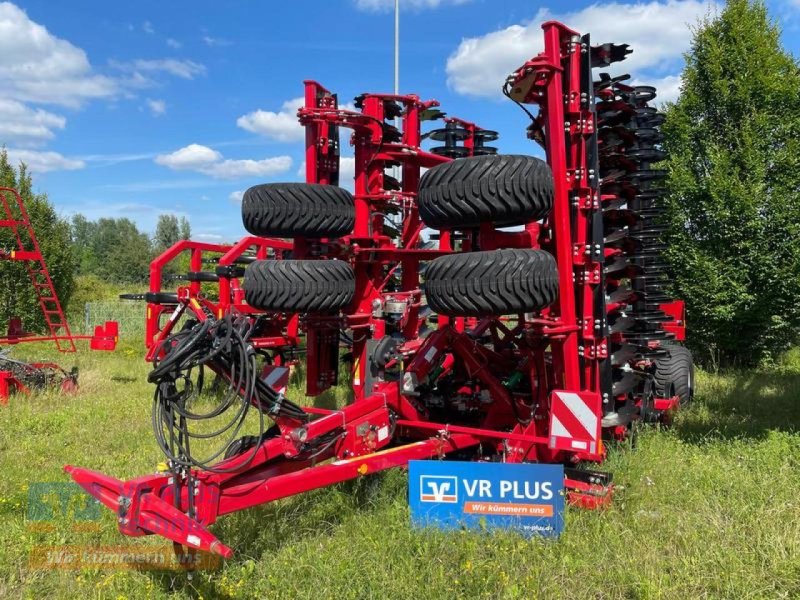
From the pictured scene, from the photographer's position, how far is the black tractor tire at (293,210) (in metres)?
4.68

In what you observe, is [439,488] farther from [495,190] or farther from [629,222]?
[629,222]

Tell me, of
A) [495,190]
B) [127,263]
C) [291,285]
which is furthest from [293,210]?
[127,263]

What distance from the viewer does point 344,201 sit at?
502 cm

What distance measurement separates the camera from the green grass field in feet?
10.3

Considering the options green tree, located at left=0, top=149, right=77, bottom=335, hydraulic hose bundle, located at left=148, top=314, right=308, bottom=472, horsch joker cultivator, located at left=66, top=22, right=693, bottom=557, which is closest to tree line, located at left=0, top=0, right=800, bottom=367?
horsch joker cultivator, located at left=66, top=22, right=693, bottom=557

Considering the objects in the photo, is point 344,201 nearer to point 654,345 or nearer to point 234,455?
point 234,455

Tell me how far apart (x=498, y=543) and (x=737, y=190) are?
27.5ft

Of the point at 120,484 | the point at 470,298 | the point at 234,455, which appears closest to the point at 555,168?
the point at 470,298

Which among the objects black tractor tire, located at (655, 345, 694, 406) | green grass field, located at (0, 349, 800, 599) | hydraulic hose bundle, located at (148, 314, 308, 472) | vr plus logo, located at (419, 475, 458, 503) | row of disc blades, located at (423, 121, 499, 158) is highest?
row of disc blades, located at (423, 121, 499, 158)

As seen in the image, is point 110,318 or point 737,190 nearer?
point 737,190

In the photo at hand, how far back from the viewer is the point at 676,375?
701cm

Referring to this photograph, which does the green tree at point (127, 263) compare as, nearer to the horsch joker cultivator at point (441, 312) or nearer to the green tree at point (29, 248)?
the green tree at point (29, 248)

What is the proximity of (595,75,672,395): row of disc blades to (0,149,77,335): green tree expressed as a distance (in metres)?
13.1

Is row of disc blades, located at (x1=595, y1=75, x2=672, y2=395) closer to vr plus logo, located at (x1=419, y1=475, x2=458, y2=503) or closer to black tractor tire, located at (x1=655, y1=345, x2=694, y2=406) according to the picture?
black tractor tire, located at (x1=655, y1=345, x2=694, y2=406)
